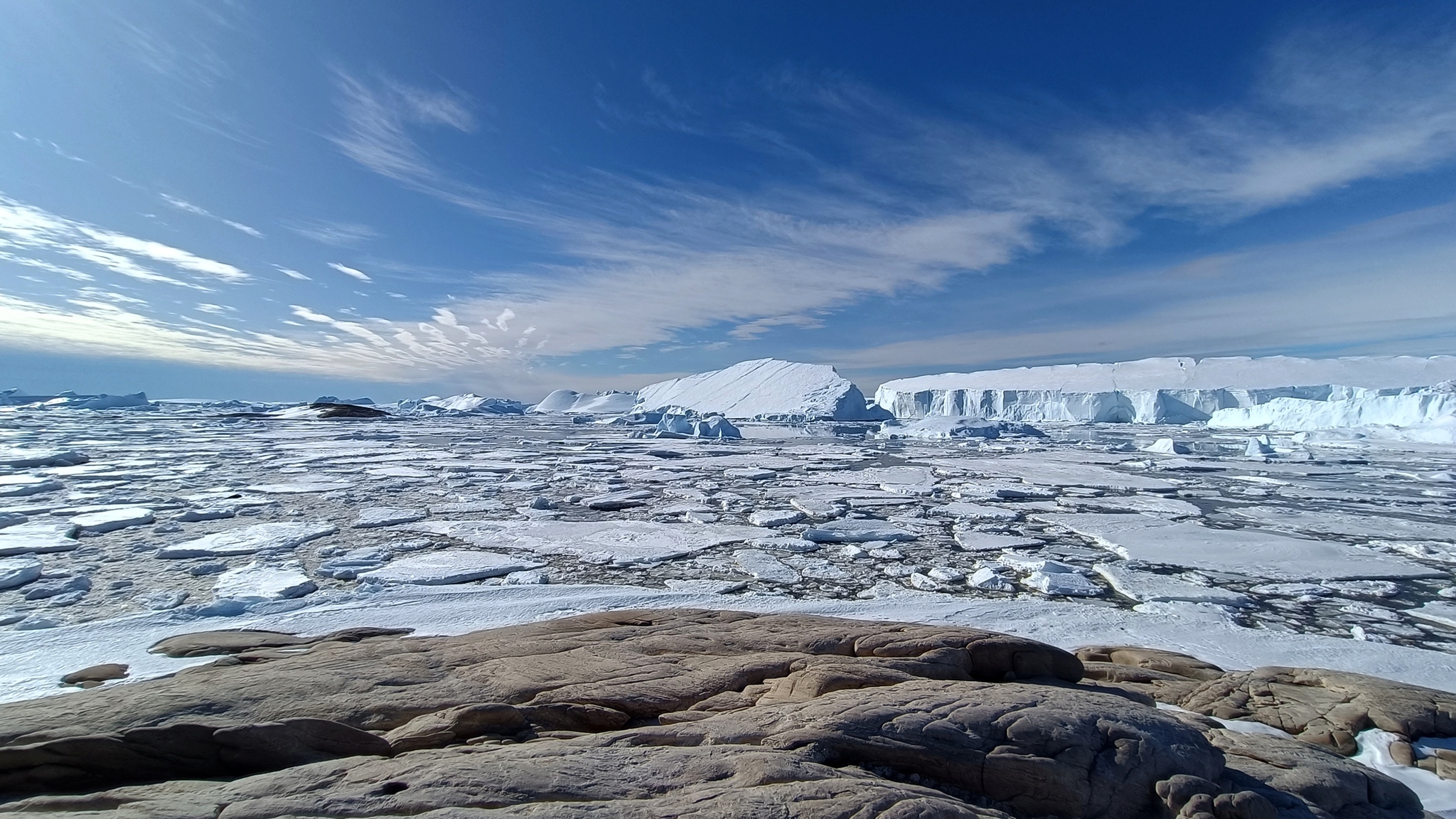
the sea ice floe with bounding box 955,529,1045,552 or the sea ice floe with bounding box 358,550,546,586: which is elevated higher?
the sea ice floe with bounding box 955,529,1045,552

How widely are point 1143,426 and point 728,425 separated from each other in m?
26.7

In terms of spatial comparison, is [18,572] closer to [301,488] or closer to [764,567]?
[301,488]

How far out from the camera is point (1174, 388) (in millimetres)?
39469

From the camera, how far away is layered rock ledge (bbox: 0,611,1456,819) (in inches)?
76.9

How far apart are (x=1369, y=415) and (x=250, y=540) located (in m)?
40.9

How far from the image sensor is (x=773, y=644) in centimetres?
348

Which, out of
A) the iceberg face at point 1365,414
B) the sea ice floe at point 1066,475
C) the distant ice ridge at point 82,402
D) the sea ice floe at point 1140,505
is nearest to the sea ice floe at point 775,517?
the sea ice floe at point 1140,505

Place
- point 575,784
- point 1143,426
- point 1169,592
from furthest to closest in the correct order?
point 1143,426 → point 1169,592 → point 575,784

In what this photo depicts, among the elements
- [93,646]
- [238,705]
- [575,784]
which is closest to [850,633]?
[575,784]

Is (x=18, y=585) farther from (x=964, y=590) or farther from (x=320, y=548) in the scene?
(x=964, y=590)

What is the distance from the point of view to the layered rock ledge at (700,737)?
76.9 inches

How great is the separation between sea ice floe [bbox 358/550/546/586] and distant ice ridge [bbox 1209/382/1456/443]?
32299 mm

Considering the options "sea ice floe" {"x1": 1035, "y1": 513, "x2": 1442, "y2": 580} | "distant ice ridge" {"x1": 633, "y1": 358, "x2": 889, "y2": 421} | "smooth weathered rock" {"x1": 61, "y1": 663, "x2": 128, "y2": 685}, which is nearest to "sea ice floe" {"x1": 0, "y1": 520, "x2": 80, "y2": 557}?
"smooth weathered rock" {"x1": 61, "y1": 663, "x2": 128, "y2": 685}

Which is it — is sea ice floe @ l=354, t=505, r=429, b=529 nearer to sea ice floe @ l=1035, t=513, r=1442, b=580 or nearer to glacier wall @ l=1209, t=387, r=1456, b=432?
sea ice floe @ l=1035, t=513, r=1442, b=580
